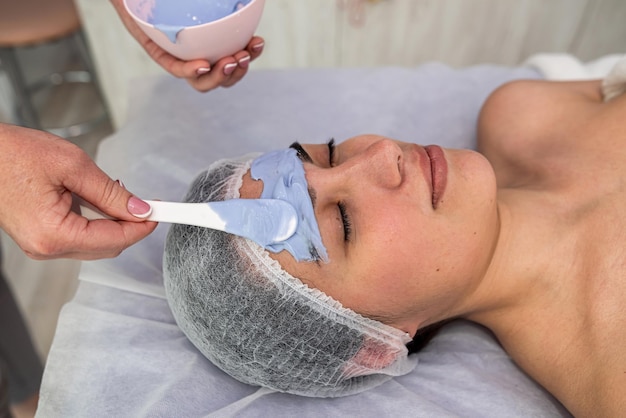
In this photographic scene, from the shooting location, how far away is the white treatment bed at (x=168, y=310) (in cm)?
114

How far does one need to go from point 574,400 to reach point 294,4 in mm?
1881

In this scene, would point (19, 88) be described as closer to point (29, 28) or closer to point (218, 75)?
point (29, 28)

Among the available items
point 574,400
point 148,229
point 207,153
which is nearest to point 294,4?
point 207,153

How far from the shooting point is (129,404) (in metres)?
1.10

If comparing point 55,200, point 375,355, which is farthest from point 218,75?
point 375,355

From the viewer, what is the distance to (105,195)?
2.92 ft

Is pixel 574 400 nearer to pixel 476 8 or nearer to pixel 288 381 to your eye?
pixel 288 381

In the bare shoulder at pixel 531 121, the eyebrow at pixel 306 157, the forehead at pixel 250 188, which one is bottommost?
the bare shoulder at pixel 531 121

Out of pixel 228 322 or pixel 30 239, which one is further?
pixel 228 322

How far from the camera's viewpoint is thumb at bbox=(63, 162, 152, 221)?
88 centimetres

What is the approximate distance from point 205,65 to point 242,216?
378 millimetres

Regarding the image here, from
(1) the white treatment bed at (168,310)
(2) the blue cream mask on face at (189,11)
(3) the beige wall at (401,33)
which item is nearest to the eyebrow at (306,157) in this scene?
(2) the blue cream mask on face at (189,11)

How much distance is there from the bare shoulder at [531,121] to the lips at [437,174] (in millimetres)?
446

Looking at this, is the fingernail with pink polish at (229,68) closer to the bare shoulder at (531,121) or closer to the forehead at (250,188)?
the forehead at (250,188)
